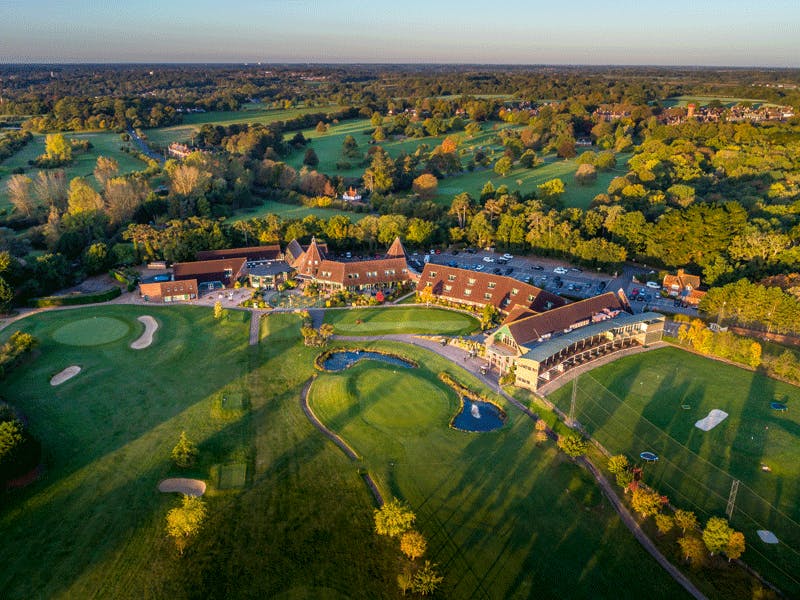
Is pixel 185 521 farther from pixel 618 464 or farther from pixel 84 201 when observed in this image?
pixel 84 201

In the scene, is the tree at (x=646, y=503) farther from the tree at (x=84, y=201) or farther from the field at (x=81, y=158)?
the field at (x=81, y=158)

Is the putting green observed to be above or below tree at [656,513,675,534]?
below

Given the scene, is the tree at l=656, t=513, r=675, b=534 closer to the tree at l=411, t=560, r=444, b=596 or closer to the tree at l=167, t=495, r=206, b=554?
the tree at l=411, t=560, r=444, b=596

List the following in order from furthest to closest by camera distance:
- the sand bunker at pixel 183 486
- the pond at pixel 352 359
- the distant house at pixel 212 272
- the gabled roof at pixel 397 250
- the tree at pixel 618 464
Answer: the gabled roof at pixel 397 250 → the distant house at pixel 212 272 → the pond at pixel 352 359 → the sand bunker at pixel 183 486 → the tree at pixel 618 464

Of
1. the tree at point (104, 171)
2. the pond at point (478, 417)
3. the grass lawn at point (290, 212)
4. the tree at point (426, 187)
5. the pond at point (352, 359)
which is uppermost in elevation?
the tree at point (104, 171)

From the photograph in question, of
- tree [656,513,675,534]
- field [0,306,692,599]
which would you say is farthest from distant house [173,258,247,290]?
tree [656,513,675,534]

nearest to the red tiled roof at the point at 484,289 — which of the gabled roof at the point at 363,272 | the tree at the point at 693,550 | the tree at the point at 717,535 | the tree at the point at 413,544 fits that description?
the gabled roof at the point at 363,272

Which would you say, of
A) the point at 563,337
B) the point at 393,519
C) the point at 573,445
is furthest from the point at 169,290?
the point at 573,445
